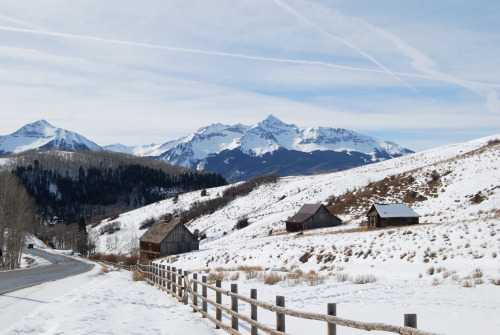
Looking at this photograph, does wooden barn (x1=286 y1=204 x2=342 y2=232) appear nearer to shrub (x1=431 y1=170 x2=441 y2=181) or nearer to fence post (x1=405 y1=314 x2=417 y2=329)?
shrub (x1=431 y1=170 x2=441 y2=181)

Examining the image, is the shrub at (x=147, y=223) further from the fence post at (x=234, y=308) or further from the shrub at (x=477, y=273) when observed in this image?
the fence post at (x=234, y=308)

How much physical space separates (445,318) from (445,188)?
170ft

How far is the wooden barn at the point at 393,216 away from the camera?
4688 centimetres

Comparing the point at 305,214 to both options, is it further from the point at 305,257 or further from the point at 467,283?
the point at 467,283

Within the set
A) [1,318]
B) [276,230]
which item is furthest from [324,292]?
[276,230]

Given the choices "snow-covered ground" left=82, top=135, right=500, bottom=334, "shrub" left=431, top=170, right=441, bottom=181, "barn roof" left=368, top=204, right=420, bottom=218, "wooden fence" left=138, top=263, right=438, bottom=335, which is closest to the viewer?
"wooden fence" left=138, top=263, right=438, bottom=335

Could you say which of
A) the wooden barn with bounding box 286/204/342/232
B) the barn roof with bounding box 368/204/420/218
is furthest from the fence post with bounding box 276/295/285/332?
the wooden barn with bounding box 286/204/342/232

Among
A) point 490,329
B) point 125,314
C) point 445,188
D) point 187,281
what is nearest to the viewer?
point 490,329

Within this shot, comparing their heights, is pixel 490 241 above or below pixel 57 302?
above

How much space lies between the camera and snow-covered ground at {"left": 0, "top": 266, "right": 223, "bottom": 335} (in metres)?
10.3

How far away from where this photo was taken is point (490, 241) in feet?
72.8

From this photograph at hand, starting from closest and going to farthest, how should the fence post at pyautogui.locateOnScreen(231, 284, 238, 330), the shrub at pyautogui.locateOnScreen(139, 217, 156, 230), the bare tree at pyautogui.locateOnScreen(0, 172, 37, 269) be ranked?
1. the fence post at pyautogui.locateOnScreen(231, 284, 238, 330)
2. the bare tree at pyautogui.locateOnScreen(0, 172, 37, 269)
3. the shrub at pyautogui.locateOnScreen(139, 217, 156, 230)

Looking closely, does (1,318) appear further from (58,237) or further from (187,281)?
(58,237)

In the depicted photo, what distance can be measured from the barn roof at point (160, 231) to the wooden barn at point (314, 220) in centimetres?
2313
